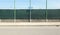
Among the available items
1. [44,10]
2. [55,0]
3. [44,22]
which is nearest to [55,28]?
[44,22]

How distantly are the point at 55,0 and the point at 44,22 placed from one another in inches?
33.4

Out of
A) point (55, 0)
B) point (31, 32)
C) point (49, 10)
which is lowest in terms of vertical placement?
point (31, 32)

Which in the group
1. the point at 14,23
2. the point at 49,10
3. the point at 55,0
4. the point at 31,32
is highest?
the point at 55,0

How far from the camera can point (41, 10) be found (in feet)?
12.3

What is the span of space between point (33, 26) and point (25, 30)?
31 cm

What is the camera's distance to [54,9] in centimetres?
374

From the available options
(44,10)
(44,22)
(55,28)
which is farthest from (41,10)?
(55,28)

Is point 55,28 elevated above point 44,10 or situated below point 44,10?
below

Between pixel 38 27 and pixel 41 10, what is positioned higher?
pixel 41 10

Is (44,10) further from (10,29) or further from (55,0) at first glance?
(10,29)

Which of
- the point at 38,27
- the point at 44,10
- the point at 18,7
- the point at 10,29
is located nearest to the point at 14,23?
the point at 10,29

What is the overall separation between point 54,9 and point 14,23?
4.83 ft

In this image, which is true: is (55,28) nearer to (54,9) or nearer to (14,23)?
(54,9)

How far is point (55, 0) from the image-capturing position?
3.72 m
